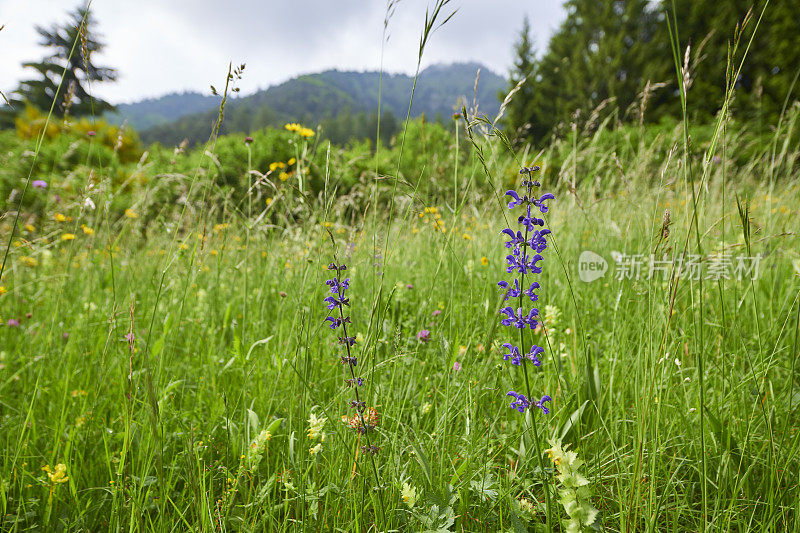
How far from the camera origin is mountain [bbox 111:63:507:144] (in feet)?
4.62

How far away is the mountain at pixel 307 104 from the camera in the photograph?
141cm

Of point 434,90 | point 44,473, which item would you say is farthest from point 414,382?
point 434,90

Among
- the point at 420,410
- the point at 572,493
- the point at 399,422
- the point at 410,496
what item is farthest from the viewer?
the point at 420,410

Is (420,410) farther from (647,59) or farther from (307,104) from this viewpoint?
(647,59)

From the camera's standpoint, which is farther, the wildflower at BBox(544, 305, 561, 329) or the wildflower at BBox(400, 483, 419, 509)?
the wildflower at BBox(544, 305, 561, 329)

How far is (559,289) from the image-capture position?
1.96m

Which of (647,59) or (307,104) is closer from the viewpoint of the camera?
(307,104)

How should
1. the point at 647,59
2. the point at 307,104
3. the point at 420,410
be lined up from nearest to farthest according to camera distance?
the point at 420,410 < the point at 307,104 < the point at 647,59

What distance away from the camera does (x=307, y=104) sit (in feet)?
11.4

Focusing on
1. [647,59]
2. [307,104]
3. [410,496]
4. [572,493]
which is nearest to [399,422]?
[410,496]

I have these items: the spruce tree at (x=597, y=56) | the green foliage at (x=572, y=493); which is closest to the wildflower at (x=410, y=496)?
the green foliage at (x=572, y=493)

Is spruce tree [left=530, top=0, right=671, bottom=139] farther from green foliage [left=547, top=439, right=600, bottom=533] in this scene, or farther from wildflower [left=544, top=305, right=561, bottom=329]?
green foliage [left=547, top=439, right=600, bottom=533]

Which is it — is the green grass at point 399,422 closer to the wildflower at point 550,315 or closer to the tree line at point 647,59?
the wildflower at point 550,315

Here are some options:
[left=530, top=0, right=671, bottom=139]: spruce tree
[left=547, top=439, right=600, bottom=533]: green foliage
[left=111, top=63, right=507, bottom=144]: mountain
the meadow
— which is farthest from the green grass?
[left=530, top=0, right=671, bottom=139]: spruce tree
